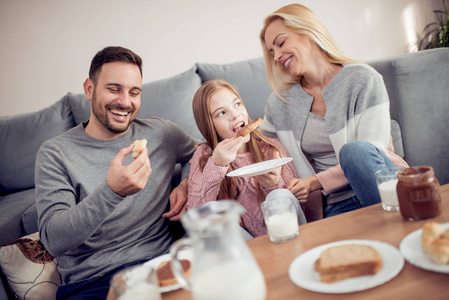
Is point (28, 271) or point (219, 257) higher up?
point (219, 257)

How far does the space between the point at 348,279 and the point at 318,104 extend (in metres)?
1.21

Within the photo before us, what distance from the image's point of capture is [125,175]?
1.21m

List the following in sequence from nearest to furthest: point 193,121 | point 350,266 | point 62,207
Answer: point 350,266, point 62,207, point 193,121

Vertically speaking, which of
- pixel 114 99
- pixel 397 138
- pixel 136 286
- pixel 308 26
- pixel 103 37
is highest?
pixel 103 37

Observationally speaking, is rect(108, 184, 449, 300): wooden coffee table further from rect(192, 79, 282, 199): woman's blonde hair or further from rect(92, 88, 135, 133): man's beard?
rect(92, 88, 135, 133): man's beard

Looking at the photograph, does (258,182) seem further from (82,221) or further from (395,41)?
(395,41)

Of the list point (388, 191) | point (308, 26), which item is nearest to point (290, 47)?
point (308, 26)

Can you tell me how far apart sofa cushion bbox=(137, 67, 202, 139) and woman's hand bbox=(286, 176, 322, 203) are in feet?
3.06

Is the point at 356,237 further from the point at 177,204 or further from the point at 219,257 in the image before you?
the point at 177,204

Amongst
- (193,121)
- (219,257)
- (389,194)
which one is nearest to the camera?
(219,257)

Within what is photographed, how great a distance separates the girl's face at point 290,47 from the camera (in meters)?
1.75

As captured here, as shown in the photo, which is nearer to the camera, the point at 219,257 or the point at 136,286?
the point at 219,257

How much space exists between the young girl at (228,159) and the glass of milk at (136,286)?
79 cm

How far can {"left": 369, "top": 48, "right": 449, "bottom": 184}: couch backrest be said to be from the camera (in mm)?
2113
